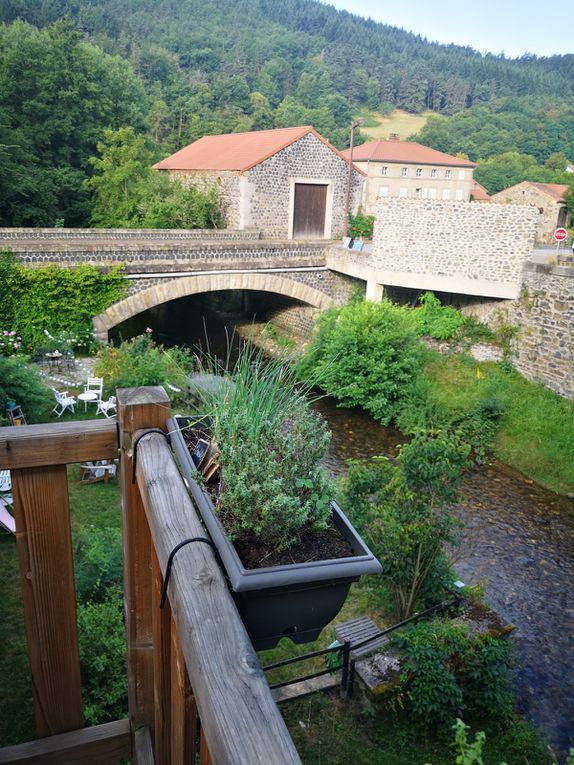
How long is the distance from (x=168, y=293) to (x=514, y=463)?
29.5 feet

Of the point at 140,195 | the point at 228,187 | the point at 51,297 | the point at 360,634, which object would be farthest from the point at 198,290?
the point at 360,634

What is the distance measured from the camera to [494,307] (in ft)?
47.3

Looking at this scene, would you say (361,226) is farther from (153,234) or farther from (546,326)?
(546,326)

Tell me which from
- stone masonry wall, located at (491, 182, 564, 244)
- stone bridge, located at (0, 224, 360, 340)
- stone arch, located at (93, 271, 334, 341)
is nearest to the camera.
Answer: stone bridge, located at (0, 224, 360, 340)

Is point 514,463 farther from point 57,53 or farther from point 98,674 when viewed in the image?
point 57,53

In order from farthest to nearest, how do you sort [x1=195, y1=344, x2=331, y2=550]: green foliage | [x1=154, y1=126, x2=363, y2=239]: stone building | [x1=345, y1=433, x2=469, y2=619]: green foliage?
1. [x1=154, y1=126, x2=363, y2=239]: stone building
2. [x1=345, y1=433, x2=469, y2=619]: green foliage
3. [x1=195, y1=344, x2=331, y2=550]: green foliage

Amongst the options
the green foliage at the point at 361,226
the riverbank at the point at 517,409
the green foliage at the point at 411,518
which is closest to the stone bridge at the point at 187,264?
the riverbank at the point at 517,409

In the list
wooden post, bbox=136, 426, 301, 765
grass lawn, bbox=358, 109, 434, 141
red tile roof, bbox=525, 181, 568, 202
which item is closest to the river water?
wooden post, bbox=136, 426, 301, 765

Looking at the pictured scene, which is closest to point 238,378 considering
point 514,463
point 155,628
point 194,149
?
point 155,628

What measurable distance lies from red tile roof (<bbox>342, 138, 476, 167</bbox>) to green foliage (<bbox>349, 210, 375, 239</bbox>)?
13.8 meters

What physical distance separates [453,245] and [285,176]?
8653mm

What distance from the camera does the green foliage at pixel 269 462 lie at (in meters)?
1.42

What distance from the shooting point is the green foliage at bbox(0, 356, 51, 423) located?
9.06m

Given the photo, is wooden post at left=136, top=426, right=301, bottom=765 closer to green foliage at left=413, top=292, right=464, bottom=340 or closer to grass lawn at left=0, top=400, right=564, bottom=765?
grass lawn at left=0, top=400, right=564, bottom=765
